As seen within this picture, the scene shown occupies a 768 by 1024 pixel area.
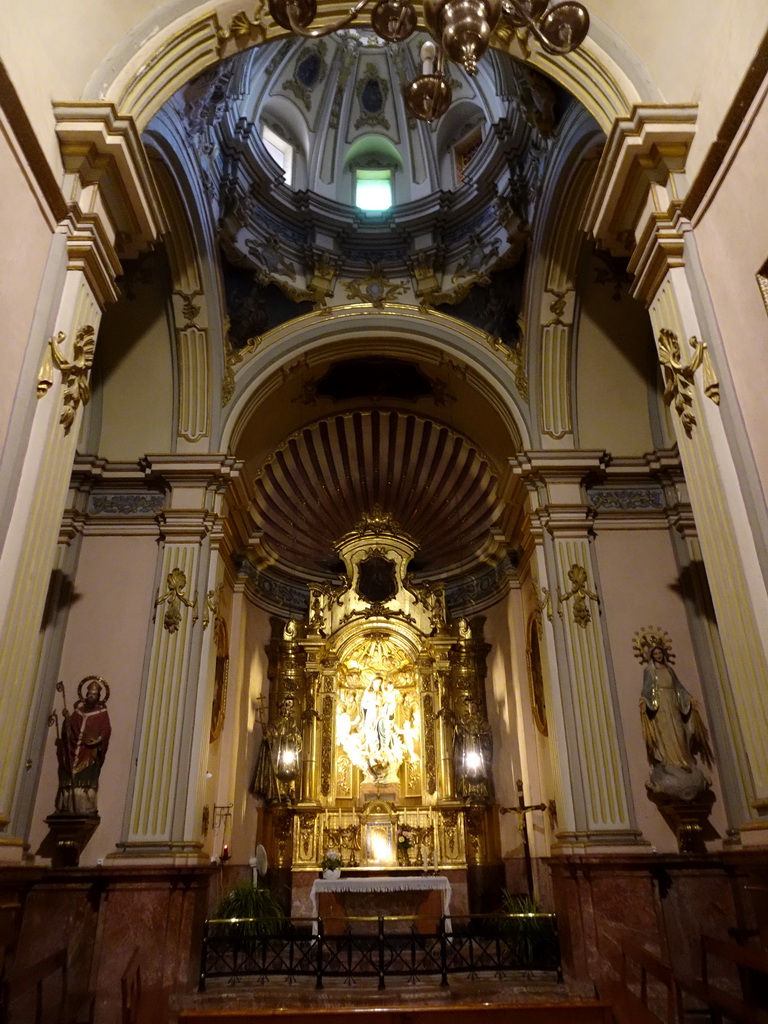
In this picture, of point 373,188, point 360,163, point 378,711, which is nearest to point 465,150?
point 373,188

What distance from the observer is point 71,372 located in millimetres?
4547

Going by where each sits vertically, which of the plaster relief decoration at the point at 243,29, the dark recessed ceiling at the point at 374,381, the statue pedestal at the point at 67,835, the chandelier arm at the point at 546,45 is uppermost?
the dark recessed ceiling at the point at 374,381

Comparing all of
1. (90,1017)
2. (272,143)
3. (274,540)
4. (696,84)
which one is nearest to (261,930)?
(90,1017)

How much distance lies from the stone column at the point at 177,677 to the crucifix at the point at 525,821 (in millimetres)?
4012

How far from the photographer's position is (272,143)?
12242 mm

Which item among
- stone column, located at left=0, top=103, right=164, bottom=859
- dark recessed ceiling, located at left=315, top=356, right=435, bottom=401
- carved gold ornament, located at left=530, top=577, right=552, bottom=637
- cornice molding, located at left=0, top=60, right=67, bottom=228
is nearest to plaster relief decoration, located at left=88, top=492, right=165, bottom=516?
dark recessed ceiling, located at left=315, top=356, right=435, bottom=401

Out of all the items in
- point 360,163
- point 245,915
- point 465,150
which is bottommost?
point 245,915

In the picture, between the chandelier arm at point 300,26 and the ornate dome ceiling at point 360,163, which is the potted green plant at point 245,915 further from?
the ornate dome ceiling at point 360,163

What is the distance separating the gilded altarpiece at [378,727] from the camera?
35.1 feet

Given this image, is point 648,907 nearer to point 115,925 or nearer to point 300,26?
point 115,925

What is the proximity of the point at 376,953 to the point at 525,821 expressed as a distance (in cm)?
251

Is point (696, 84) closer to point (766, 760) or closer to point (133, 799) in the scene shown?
point (766, 760)

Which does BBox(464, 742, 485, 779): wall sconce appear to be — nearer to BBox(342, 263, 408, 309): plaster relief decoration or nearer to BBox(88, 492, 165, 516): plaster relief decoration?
BBox(88, 492, 165, 516): plaster relief decoration

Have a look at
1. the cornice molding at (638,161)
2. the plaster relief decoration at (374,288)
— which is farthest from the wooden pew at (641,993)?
the plaster relief decoration at (374,288)
